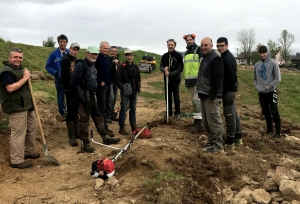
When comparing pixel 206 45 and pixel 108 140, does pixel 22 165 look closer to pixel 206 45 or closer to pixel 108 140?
pixel 108 140

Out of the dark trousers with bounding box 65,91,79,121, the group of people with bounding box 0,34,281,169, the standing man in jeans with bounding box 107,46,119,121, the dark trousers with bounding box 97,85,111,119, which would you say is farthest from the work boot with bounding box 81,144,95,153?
the standing man in jeans with bounding box 107,46,119,121

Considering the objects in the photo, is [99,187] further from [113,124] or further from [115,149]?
[113,124]

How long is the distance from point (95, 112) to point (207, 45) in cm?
274

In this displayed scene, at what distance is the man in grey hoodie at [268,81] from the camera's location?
7.40 metres

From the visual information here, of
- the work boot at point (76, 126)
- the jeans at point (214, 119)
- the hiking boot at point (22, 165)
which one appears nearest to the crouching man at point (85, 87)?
the work boot at point (76, 126)

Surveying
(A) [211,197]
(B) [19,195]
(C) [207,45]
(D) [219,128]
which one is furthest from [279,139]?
(B) [19,195]

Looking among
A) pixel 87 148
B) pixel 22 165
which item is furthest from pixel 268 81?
pixel 22 165

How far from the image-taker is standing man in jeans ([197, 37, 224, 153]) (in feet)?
19.4

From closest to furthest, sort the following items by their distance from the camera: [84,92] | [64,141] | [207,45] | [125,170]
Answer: [125,170] → [207,45] → [84,92] → [64,141]

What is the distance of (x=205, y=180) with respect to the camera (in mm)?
5016

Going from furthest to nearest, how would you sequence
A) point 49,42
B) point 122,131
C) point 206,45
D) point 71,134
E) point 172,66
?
point 49,42
point 172,66
point 122,131
point 71,134
point 206,45

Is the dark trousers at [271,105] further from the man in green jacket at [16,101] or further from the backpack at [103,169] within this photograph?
the man in green jacket at [16,101]

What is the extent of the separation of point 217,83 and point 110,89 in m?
3.44

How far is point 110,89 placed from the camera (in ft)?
27.7
